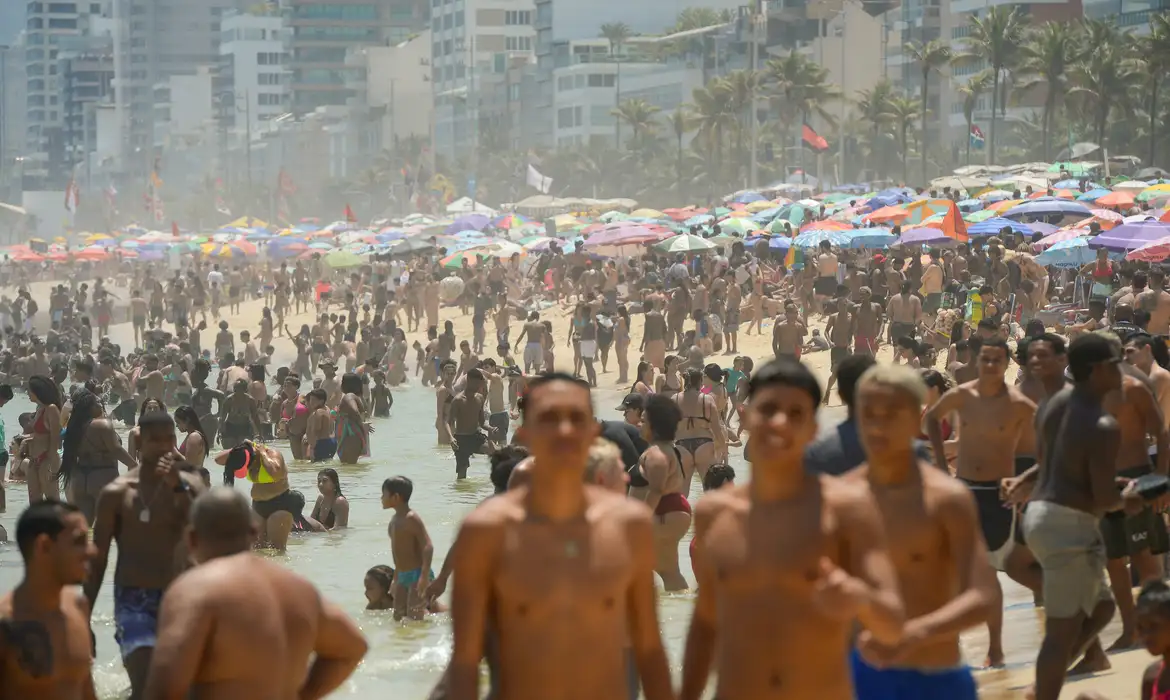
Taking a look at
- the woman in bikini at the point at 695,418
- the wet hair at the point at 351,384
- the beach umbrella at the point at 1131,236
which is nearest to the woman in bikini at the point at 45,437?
the woman in bikini at the point at 695,418

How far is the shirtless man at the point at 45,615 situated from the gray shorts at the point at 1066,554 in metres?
3.12

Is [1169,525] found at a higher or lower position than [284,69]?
lower

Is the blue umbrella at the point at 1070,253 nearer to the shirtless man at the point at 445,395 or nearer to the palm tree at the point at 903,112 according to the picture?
the shirtless man at the point at 445,395

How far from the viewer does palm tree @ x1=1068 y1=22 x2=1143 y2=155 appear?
179ft

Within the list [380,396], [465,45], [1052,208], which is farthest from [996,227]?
[465,45]

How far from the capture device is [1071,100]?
5816cm

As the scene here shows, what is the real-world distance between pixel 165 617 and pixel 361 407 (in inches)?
599

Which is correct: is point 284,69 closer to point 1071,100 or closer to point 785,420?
point 1071,100

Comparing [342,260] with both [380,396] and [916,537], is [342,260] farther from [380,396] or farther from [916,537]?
[916,537]

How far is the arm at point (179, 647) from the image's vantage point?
3635 millimetres

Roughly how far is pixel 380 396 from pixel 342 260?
2047cm

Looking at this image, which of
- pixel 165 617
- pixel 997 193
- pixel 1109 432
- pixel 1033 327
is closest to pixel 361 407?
pixel 1033 327

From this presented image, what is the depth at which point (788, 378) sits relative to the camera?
12.4ft

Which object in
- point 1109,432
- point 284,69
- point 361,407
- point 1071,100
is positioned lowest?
point 361,407
